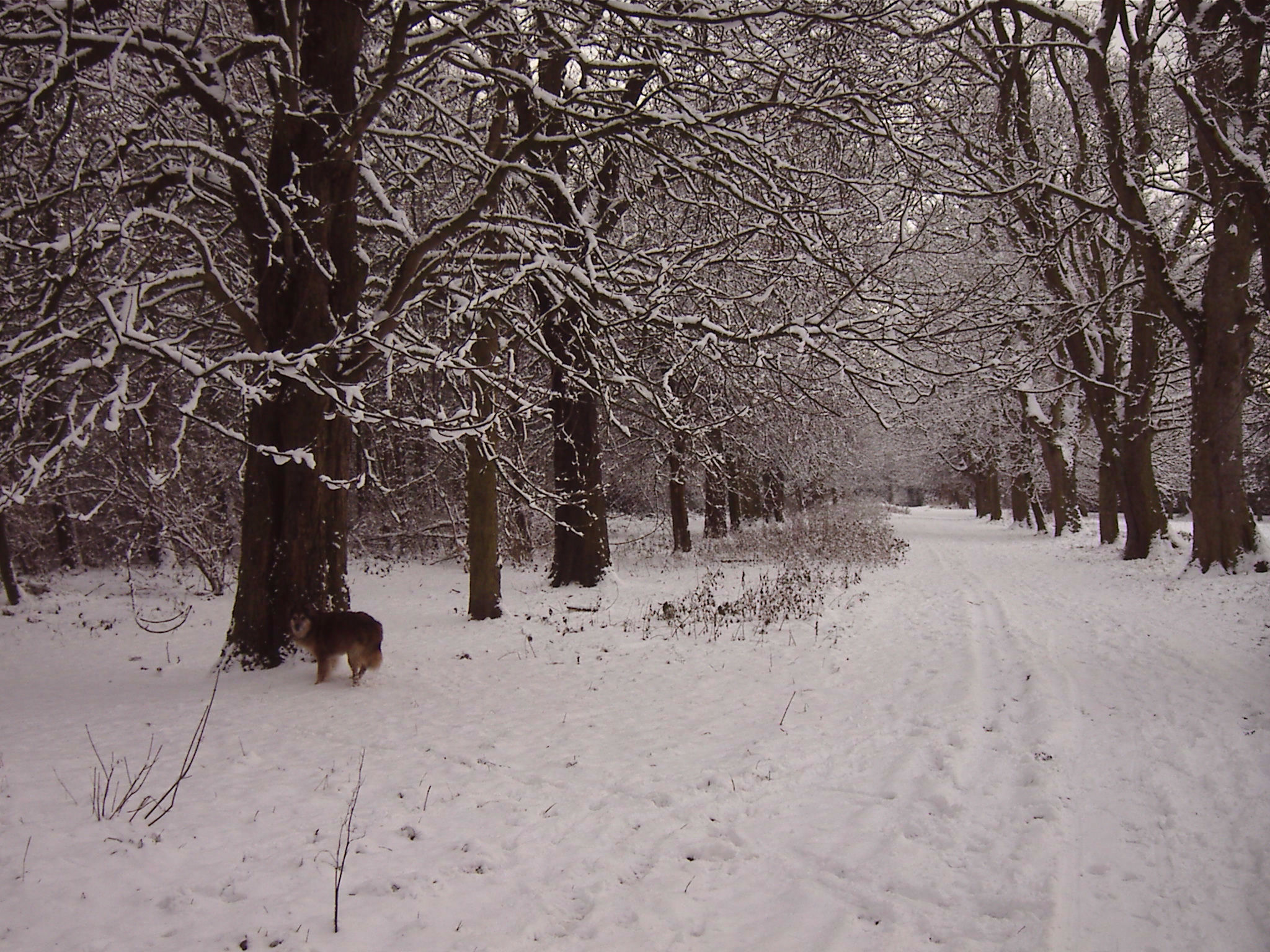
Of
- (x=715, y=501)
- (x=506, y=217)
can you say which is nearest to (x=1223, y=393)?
→ (x=506, y=217)

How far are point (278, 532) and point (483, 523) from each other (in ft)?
11.7

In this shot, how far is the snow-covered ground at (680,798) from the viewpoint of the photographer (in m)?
3.03

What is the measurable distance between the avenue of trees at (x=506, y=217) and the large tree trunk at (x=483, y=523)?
0.07 m

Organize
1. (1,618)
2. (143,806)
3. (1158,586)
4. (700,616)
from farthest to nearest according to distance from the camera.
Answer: (1,618)
(1158,586)
(700,616)
(143,806)

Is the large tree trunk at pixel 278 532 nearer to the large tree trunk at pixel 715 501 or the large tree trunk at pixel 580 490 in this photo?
the large tree trunk at pixel 580 490

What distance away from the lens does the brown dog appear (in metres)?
6.53

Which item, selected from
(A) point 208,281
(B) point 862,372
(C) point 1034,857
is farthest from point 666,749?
(A) point 208,281

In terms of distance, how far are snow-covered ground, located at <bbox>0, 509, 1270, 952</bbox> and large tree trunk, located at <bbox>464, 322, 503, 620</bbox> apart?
6.42ft

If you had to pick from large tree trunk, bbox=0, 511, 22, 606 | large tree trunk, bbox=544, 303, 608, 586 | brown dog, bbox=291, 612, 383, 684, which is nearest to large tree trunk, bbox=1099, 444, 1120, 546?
large tree trunk, bbox=544, 303, 608, 586

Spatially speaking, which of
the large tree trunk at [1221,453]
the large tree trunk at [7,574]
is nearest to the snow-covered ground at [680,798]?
the large tree trunk at [1221,453]

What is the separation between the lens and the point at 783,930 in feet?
9.90

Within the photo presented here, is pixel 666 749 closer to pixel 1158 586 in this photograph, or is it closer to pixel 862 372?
pixel 862 372

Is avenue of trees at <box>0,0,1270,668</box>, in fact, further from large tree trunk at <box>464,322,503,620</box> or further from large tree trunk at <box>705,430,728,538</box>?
large tree trunk at <box>705,430,728,538</box>

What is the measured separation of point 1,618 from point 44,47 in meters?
10.2
